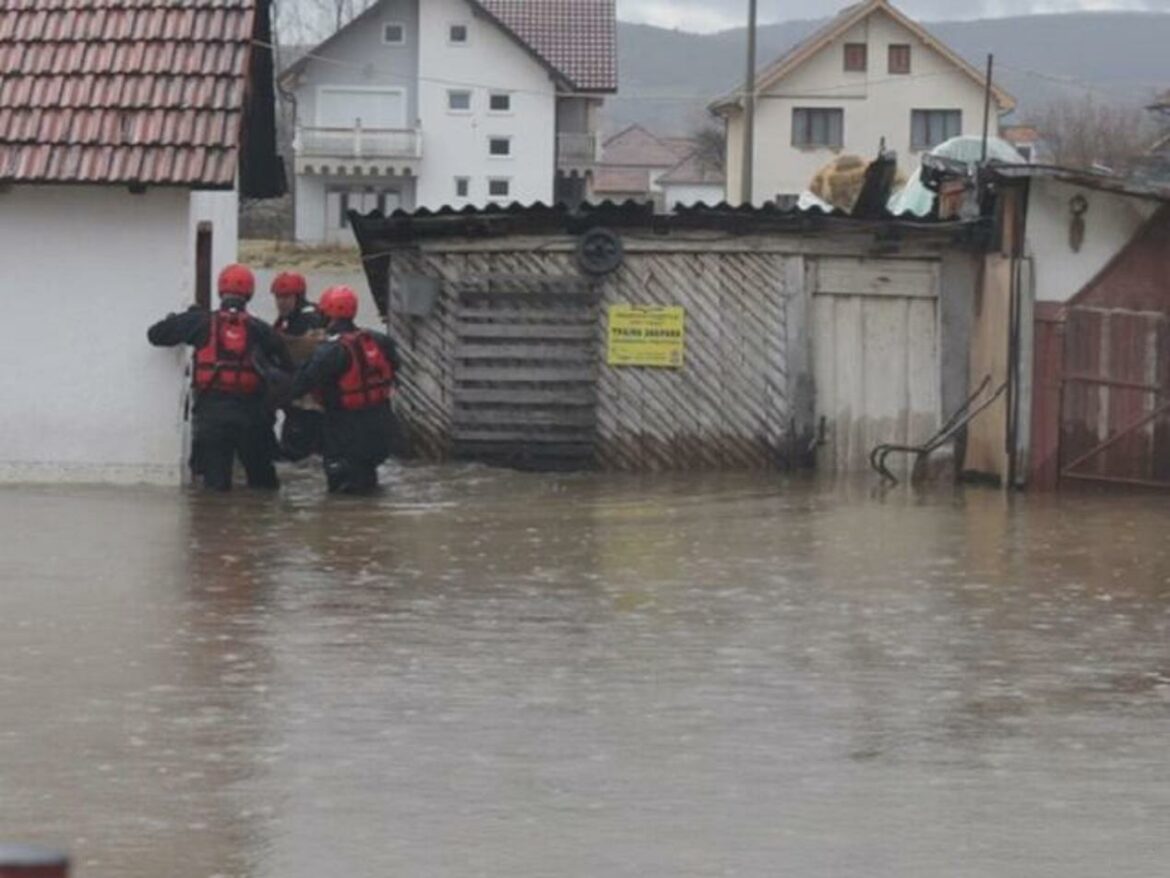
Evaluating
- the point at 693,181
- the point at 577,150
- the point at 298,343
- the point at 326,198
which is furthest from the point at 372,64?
the point at 298,343

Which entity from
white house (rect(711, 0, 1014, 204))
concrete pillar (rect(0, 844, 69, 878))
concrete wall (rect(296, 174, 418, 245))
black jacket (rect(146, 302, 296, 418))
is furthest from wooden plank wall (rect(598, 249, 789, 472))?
concrete wall (rect(296, 174, 418, 245))

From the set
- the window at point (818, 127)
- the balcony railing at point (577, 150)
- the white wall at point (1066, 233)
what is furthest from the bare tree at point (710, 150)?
the white wall at point (1066, 233)

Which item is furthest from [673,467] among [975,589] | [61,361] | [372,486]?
[975,589]

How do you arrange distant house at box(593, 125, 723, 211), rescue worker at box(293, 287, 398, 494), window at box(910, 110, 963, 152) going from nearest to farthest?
1. rescue worker at box(293, 287, 398, 494)
2. window at box(910, 110, 963, 152)
3. distant house at box(593, 125, 723, 211)

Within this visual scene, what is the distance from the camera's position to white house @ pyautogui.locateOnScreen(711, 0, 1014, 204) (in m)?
90.1

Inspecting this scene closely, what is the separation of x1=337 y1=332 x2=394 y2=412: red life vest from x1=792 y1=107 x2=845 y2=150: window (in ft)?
234

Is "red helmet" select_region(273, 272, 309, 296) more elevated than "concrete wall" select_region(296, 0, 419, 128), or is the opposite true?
"concrete wall" select_region(296, 0, 419, 128)

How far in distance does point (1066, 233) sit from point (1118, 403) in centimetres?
133

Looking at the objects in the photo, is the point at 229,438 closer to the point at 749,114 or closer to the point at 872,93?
the point at 749,114

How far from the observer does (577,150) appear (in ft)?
316

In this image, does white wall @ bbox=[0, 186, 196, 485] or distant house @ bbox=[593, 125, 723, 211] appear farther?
distant house @ bbox=[593, 125, 723, 211]

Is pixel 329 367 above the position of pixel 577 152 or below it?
below

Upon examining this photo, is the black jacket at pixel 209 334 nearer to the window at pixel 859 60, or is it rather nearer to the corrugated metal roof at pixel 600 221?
the corrugated metal roof at pixel 600 221

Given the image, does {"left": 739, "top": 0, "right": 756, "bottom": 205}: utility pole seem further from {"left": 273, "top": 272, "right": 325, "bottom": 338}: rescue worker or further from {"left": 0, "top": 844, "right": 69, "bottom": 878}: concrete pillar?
{"left": 0, "top": 844, "right": 69, "bottom": 878}: concrete pillar
